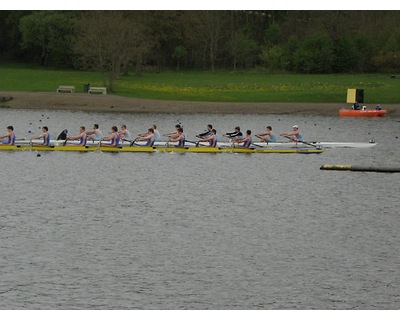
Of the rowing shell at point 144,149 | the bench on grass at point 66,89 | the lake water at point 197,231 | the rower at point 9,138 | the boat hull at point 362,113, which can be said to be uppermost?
the bench on grass at point 66,89

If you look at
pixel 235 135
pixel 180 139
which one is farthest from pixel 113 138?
pixel 235 135

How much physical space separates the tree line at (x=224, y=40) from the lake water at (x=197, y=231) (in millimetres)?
45601

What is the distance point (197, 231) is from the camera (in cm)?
3353

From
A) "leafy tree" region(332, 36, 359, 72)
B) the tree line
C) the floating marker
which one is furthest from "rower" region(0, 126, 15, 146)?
"leafy tree" region(332, 36, 359, 72)

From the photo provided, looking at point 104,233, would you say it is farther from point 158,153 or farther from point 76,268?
point 158,153

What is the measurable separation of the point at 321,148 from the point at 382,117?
82.6ft

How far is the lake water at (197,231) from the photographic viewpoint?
26.2 m

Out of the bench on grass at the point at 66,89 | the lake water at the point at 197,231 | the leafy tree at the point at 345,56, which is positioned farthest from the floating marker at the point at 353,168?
the leafy tree at the point at 345,56

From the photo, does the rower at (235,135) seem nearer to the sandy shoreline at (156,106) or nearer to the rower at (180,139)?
the rower at (180,139)

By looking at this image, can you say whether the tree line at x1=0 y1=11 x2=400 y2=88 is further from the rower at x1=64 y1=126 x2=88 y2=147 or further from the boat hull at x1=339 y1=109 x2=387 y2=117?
the rower at x1=64 y1=126 x2=88 y2=147

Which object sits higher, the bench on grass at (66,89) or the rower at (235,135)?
the bench on grass at (66,89)

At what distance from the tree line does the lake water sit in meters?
45.6

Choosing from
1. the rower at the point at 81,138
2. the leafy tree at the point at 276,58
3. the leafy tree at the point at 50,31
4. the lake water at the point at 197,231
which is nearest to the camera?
the lake water at the point at 197,231

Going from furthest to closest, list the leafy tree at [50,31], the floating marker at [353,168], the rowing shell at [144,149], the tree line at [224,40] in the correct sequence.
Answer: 1. the leafy tree at [50,31]
2. the tree line at [224,40]
3. the rowing shell at [144,149]
4. the floating marker at [353,168]
